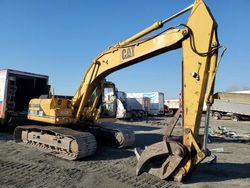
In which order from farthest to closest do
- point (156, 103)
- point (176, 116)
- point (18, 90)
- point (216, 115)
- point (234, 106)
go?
point (156, 103) → point (216, 115) → point (234, 106) → point (18, 90) → point (176, 116)

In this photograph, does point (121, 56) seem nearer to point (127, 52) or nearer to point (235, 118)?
point (127, 52)

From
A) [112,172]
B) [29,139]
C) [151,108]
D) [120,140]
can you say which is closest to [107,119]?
[120,140]

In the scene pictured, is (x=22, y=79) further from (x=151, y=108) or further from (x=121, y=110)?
(x=151, y=108)

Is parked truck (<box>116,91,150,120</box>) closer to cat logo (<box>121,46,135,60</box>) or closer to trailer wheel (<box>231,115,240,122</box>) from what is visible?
trailer wheel (<box>231,115,240,122</box>)

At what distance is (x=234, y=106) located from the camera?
27.3 m

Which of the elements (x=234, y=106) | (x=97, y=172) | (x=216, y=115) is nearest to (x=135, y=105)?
(x=216, y=115)

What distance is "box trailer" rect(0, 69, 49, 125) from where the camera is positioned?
12039 mm

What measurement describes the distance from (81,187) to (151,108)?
2903 cm

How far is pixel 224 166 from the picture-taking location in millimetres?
7941

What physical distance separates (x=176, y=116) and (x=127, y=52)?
8.06 feet

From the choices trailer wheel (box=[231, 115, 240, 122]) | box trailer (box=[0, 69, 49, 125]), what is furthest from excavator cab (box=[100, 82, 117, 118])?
trailer wheel (box=[231, 115, 240, 122])

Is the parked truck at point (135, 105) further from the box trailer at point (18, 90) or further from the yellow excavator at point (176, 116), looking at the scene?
the yellow excavator at point (176, 116)

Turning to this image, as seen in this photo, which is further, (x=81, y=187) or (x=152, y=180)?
(x=152, y=180)

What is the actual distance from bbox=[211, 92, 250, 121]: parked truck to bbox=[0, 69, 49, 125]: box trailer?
60.1ft
